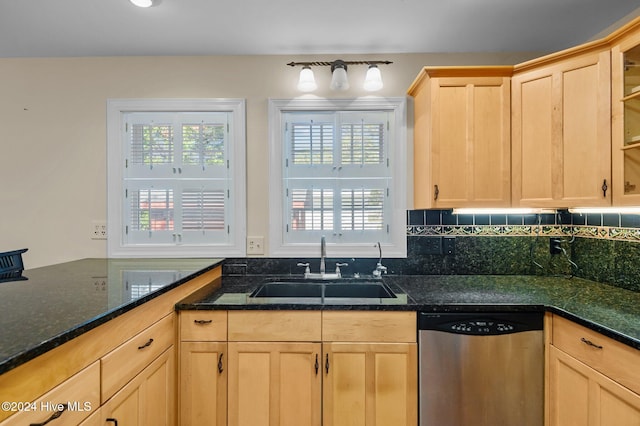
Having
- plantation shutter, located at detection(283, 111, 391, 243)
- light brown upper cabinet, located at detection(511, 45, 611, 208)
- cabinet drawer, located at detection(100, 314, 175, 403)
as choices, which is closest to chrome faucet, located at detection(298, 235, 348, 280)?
plantation shutter, located at detection(283, 111, 391, 243)

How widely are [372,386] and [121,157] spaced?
2188mm

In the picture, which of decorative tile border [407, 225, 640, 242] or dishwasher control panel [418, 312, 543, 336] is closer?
dishwasher control panel [418, 312, 543, 336]

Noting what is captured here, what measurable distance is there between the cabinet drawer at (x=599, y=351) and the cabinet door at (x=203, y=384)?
158 centimetres

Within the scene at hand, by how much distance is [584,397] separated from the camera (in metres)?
1.29

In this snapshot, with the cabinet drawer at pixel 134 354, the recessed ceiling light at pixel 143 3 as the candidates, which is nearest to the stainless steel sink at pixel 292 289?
the cabinet drawer at pixel 134 354

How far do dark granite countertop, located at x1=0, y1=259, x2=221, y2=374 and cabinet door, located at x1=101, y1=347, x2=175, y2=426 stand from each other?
0.32 meters

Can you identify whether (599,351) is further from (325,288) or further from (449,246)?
(325,288)

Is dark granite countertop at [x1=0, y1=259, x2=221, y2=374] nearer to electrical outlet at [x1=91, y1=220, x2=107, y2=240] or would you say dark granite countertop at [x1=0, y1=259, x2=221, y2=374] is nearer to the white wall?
electrical outlet at [x1=91, y1=220, x2=107, y2=240]

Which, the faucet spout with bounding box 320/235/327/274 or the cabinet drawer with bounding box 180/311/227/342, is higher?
the faucet spout with bounding box 320/235/327/274

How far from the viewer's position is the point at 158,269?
5.92ft

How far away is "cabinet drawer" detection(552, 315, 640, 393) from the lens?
1.10 meters

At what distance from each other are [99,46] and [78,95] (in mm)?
386

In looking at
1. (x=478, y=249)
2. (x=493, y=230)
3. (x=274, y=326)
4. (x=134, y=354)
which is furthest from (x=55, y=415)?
(x=493, y=230)

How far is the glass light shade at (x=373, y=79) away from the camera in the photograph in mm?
2061
